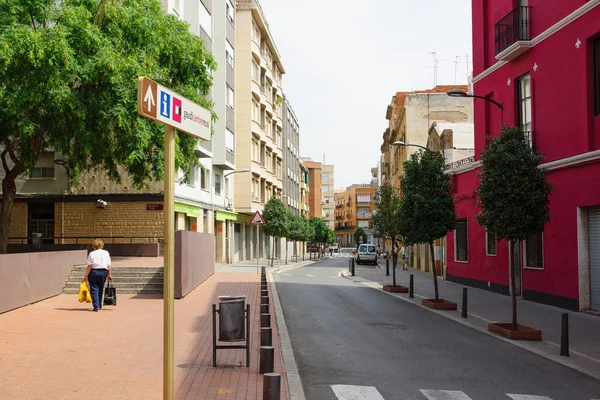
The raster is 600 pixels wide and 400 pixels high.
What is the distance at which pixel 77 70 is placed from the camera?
19281mm

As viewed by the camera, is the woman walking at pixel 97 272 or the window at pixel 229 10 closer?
the woman walking at pixel 97 272

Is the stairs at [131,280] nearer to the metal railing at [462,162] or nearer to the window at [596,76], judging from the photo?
the window at [596,76]

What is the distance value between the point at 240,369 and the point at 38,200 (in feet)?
84.0

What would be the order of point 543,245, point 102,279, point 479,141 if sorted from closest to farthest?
point 102,279 < point 543,245 < point 479,141

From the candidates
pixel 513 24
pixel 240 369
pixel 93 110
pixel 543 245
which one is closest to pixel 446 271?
pixel 543 245

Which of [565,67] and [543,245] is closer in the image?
→ [565,67]

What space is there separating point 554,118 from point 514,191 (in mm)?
6437

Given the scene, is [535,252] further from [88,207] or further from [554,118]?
[88,207]

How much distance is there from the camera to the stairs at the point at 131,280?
1896cm

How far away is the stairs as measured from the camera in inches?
746

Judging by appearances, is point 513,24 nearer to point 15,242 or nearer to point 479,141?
point 479,141

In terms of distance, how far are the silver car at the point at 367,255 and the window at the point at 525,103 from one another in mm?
32597

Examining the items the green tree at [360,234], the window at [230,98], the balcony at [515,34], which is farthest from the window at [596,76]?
the green tree at [360,234]

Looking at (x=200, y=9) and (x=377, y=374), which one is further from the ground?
(x=200, y=9)
